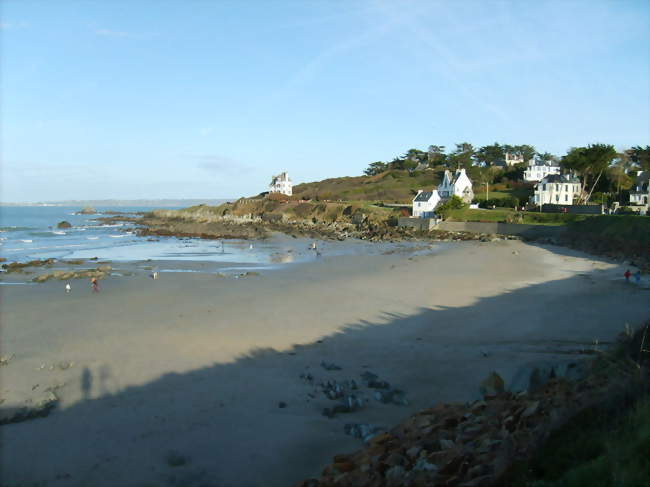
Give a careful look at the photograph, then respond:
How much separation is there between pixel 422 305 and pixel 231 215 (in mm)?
68346

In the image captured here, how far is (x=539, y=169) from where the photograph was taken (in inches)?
3184

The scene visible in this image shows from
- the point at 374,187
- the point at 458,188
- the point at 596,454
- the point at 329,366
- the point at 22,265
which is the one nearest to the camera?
the point at 596,454

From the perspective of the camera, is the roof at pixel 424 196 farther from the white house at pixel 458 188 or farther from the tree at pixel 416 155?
the tree at pixel 416 155

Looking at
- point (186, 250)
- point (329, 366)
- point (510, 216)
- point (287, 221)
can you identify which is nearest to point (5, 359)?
point (329, 366)

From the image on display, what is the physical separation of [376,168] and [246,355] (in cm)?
12273

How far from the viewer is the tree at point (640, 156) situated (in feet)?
219

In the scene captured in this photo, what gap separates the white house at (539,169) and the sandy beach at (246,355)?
201 ft

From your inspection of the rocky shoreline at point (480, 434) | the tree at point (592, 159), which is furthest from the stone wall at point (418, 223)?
the rocky shoreline at point (480, 434)

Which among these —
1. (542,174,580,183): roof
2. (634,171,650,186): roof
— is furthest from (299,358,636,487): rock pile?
(542,174,580,183): roof

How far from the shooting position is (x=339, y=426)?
8953 millimetres

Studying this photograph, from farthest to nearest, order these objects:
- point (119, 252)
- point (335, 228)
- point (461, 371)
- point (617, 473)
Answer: point (335, 228) → point (119, 252) → point (461, 371) → point (617, 473)

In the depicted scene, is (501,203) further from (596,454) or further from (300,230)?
(596,454)

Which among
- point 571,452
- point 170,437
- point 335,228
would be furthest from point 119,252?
point 571,452

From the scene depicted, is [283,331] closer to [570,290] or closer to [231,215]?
[570,290]
